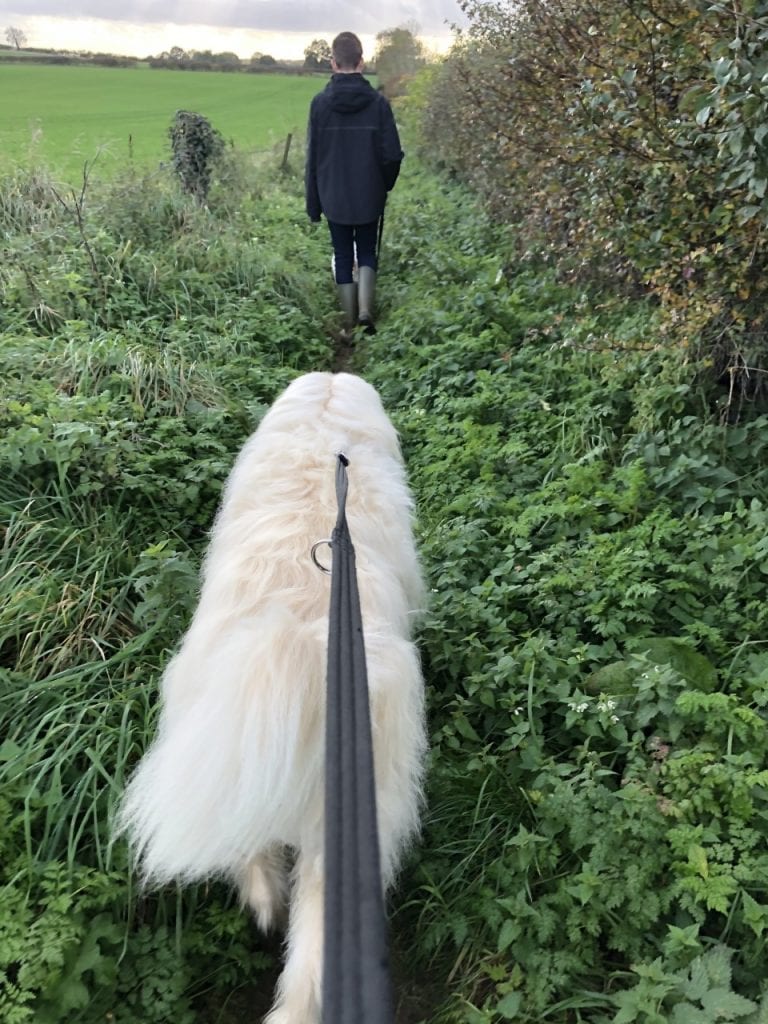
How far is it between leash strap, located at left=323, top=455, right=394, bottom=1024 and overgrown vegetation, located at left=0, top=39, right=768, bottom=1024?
108 cm

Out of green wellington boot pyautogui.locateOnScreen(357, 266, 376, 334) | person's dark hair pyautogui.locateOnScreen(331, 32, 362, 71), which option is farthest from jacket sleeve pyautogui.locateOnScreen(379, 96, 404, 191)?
green wellington boot pyautogui.locateOnScreen(357, 266, 376, 334)

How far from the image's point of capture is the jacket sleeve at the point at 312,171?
6.52 m

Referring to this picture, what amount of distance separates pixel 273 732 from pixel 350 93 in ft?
20.7

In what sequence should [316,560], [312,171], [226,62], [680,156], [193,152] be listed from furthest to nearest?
[226,62] < [193,152] < [312,171] < [680,156] < [316,560]

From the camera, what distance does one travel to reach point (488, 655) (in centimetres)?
270

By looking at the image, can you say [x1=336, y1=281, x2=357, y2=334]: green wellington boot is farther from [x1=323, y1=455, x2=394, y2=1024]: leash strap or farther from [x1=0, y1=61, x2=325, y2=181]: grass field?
[x1=323, y1=455, x2=394, y2=1024]: leash strap

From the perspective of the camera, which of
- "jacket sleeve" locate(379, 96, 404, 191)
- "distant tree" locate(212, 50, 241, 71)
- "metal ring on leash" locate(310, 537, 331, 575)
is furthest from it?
"distant tree" locate(212, 50, 241, 71)

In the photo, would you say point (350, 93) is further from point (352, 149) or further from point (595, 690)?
point (595, 690)

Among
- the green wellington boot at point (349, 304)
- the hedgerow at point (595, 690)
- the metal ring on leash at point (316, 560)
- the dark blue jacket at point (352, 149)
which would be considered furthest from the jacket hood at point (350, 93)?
the metal ring on leash at point (316, 560)

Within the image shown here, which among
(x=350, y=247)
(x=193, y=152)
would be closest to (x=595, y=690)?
(x=350, y=247)

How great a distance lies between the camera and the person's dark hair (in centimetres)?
616

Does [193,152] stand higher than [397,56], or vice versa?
[397,56]

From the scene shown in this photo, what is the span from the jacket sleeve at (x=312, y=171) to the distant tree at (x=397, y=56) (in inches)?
844

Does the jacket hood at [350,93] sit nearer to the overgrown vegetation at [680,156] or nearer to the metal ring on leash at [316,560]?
the overgrown vegetation at [680,156]
